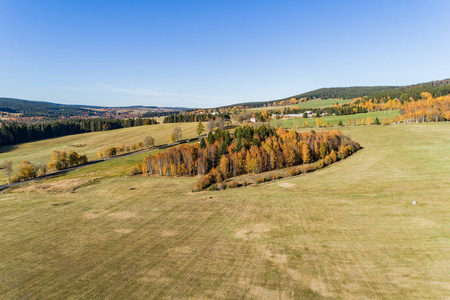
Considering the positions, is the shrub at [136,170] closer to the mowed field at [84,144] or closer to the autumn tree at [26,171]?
the autumn tree at [26,171]

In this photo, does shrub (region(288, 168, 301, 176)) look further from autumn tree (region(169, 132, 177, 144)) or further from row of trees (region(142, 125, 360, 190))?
autumn tree (region(169, 132, 177, 144))

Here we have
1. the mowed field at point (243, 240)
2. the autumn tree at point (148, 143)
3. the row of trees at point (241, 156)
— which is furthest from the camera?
the autumn tree at point (148, 143)

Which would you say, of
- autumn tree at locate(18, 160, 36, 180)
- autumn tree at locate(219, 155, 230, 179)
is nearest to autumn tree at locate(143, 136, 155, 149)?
autumn tree at locate(18, 160, 36, 180)

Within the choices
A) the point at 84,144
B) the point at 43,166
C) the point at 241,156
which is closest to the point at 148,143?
the point at 43,166

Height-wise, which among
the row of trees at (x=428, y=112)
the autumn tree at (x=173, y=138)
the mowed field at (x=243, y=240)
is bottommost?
the mowed field at (x=243, y=240)

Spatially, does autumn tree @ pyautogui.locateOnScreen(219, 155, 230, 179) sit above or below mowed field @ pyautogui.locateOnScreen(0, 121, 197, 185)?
below

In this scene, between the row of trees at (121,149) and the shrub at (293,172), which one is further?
the row of trees at (121,149)

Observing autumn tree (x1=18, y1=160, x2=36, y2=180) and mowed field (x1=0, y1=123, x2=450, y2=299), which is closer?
mowed field (x1=0, y1=123, x2=450, y2=299)

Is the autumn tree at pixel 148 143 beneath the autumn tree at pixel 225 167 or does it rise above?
above

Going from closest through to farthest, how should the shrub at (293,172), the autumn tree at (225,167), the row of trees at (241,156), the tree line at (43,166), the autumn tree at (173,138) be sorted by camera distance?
the shrub at (293,172) → the autumn tree at (225,167) → the row of trees at (241,156) → the tree line at (43,166) → the autumn tree at (173,138)

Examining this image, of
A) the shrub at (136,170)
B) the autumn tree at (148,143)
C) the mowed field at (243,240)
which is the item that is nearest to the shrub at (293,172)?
the mowed field at (243,240)

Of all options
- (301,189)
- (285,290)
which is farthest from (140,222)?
(301,189)
